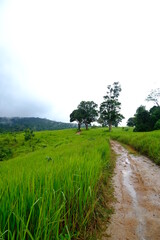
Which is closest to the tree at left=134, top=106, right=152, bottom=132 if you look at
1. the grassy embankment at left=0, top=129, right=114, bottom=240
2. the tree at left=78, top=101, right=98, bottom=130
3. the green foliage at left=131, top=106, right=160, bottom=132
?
the green foliage at left=131, top=106, right=160, bottom=132

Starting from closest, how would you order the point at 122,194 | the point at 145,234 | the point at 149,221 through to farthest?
1. the point at 145,234
2. the point at 149,221
3. the point at 122,194

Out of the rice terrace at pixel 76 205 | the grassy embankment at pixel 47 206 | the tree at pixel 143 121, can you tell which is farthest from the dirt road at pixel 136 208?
the tree at pixel 143 121

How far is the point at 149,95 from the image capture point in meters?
44.8

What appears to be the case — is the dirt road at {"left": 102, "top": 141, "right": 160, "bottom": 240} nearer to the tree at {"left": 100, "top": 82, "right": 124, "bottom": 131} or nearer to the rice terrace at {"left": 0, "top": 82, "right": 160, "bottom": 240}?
the rice terrace at {"left": 0, "top": 82, "right": 160, "bottom": 240}

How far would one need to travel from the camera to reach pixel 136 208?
9.47ft

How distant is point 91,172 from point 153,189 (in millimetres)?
2314

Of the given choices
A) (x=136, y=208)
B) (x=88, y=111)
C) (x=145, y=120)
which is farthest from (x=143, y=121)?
(x=136, y=208)

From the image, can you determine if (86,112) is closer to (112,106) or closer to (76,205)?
(112,106)

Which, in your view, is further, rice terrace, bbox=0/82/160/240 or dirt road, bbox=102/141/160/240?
dirt road, bbox=102/141/160/240

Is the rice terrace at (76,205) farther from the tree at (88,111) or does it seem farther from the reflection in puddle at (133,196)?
the tree at (88,111)

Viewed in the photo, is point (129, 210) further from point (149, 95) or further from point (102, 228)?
point (149, 95)

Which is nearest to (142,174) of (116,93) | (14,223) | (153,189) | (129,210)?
(153,189)

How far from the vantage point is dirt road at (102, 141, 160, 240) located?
7.22 feet

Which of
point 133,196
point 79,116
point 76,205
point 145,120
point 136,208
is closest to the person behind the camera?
point 76,205
